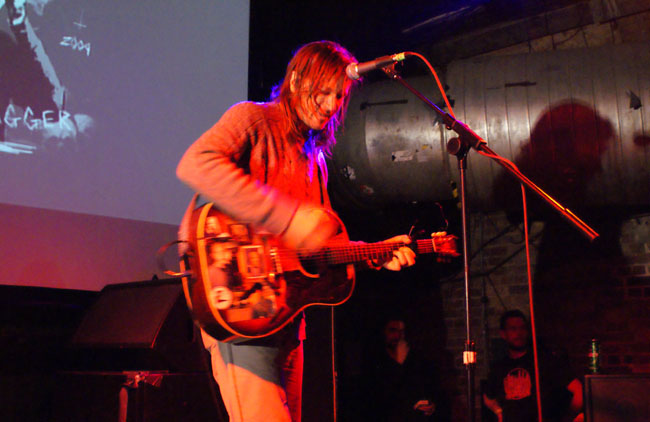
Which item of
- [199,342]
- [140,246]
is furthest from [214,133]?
[140,246]

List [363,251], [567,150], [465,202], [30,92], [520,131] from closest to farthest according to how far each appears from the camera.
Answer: [363,251] < [465,202] < [30,92] < [567,150] < [520,131]

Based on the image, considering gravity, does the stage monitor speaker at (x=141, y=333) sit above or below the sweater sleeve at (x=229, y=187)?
below

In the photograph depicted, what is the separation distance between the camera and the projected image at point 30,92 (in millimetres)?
3070

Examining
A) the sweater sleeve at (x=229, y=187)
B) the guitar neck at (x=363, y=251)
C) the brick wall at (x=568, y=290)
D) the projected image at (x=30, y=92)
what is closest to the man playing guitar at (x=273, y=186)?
the sweater sleeve at (x=229, y=187)

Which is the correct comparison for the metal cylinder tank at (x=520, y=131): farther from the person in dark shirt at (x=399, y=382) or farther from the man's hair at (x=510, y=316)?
the person in dark shirt at (x=399, y=382)

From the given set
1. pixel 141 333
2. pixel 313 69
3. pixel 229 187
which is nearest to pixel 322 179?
pixel 313 69

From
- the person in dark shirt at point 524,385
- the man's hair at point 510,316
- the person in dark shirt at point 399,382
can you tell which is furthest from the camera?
the person in dark shirt at point 399,382

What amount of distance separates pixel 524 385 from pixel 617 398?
5.42 ft

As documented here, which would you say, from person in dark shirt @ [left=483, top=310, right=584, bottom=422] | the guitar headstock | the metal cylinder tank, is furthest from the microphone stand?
person in dark shirt @ [left=483, top=310, right=584, bottom=422]

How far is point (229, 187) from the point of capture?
171 centimetres

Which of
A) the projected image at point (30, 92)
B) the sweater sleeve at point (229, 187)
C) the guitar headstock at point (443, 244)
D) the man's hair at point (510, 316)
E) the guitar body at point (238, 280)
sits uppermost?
the projected image at point (30, 92)

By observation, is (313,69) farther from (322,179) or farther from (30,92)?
(30,92)

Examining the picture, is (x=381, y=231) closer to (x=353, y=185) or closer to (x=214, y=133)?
(x=353, y=185)

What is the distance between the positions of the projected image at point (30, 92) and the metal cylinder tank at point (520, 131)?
6.66 feet
